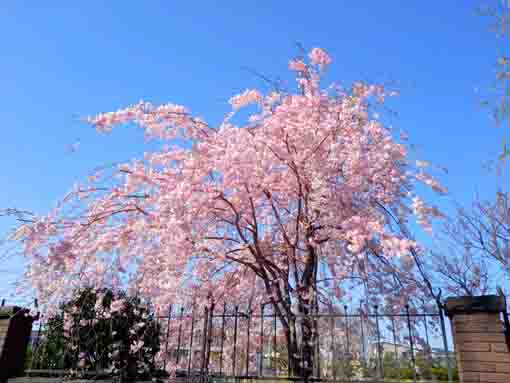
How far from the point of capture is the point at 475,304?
12.7 feet

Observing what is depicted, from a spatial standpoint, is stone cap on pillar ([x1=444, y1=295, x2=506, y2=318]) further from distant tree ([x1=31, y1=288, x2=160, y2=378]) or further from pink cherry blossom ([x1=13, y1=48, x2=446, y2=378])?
distant tree ([x1=31, y1=288, x2=160, y2=378])

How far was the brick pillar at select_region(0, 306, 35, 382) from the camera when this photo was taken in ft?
19.4

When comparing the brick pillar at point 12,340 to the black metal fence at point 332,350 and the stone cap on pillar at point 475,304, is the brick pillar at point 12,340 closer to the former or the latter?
the black metal fence at point 332,350

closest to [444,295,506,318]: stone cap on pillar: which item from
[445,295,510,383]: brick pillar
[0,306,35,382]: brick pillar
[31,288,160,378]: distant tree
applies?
[445,295,510,383]: brick pillar

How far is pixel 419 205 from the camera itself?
504 cm

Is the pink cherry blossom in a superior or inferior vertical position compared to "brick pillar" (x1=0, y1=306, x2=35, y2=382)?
superior

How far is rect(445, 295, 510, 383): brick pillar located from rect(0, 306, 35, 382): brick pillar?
615cm

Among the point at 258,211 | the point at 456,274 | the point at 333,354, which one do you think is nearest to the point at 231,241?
the point at 258,211

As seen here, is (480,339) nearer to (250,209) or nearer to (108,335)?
(250,209)

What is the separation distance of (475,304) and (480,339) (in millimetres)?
327

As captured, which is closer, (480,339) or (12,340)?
(480,339)

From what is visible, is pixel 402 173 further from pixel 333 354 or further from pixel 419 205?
pixel 333 354

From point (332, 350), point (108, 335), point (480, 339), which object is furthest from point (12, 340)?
point (480, 339)

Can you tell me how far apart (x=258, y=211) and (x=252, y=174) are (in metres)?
1.39
